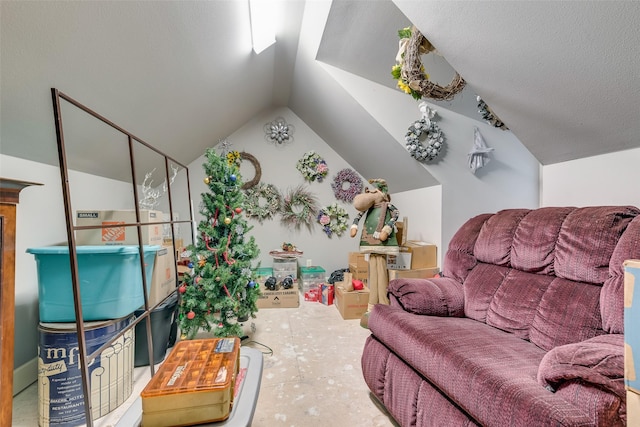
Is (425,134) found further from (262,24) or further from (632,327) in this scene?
(632,327)

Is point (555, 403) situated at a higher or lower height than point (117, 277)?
lower

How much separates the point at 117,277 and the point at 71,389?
52 centimetres

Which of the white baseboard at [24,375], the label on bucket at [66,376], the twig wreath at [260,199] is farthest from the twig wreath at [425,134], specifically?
the white baseboard at [24,375]

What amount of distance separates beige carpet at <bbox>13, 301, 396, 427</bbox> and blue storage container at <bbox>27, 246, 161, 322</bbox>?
0.53 metres

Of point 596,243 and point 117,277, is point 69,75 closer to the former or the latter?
point 117,277

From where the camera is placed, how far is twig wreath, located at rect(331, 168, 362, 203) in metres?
4.13

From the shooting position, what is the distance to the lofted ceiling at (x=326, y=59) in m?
1.13

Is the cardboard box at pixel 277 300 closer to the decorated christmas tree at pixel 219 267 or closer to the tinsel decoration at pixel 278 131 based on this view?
the decorated christmas tree at pixel 219 267

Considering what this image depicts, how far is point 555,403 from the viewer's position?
2.56ft

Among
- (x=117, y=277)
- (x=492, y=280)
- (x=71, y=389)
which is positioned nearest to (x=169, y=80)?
(x=117, y=277)

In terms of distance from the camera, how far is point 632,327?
2.10 feet

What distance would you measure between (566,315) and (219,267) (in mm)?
1989

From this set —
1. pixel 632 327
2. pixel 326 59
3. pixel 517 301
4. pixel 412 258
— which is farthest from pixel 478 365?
pixel 326 59

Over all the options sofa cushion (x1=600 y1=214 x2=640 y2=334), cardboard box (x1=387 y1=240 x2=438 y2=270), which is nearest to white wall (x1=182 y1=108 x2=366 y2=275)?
cardboard box (x1=387 y1=240 x2=438 y2=270)
